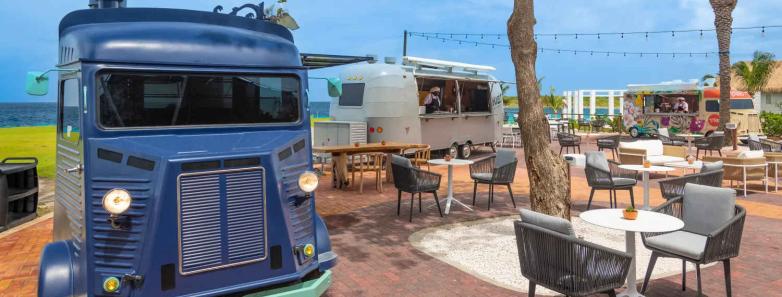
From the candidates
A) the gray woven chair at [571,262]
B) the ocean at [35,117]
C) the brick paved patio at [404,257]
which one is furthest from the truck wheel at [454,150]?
the gray woven chair at [571,262]

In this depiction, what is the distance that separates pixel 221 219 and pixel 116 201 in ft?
2.08

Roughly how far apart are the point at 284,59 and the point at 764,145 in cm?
1331

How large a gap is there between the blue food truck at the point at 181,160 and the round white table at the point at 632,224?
2209mm

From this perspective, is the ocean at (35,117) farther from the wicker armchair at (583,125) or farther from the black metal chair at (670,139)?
the wicker armchair at (583,125)

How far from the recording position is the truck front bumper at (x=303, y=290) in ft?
11.7

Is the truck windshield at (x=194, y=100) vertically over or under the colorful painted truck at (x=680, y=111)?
under

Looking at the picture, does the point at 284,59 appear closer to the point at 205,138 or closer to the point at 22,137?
the point at 205,138

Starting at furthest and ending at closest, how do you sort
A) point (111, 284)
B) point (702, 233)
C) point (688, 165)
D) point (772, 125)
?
point (772, 125) → point (688, 165) → point (702, 233) → point (111, 284)

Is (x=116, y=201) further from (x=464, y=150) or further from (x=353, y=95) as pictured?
(x=464, y=150)

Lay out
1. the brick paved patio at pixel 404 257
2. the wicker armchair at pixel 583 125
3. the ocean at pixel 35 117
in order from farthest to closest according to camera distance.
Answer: the wicker armchair at pixel 583 125 < the brick paved patio at pixel 404 257 < the ocean at pixel 35 117

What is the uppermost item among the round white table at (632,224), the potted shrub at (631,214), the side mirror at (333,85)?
the side mirror at (333,85)

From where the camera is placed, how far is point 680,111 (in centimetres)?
2247

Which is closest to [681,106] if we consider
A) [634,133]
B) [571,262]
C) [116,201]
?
[634,133]

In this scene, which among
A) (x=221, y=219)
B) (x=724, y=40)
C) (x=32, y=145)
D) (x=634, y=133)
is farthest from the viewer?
(x=634, y=133)
